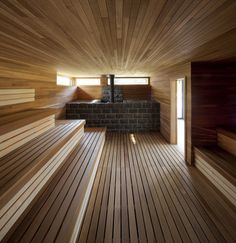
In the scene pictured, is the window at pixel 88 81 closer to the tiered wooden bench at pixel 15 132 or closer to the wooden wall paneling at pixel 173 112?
the wooden wall paneling at pixel 173 112

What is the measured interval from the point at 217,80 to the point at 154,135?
Result: 9.92 ft

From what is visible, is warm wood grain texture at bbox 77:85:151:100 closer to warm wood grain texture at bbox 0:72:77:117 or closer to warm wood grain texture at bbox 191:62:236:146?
warm wood grain texture at bbox 0:72:77:117

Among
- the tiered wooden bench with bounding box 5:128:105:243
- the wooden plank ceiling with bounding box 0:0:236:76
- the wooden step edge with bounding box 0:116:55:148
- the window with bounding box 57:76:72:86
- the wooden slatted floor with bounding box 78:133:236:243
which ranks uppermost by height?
the window with bounding box 57:76:72:86

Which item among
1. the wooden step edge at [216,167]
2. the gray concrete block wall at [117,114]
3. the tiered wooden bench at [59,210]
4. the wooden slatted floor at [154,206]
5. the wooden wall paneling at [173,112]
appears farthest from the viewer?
the gray concrete block wall at [117,114]

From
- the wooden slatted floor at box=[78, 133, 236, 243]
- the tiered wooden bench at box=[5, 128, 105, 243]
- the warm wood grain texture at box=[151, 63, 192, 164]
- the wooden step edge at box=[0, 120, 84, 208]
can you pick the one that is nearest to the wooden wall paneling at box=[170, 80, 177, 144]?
the warm wood grain texture at box=[151, 63, 192, 164]

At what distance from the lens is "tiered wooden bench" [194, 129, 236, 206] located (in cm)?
268

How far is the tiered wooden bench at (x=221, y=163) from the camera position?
2675 millimetres

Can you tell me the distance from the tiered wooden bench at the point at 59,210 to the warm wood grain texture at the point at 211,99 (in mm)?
2168

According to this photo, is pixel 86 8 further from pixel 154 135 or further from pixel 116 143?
pixel 154 135

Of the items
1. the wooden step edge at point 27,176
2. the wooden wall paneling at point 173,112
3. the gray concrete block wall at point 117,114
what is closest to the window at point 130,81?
the gray concrete block wall at point 117,114

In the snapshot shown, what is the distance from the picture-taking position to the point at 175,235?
205cm

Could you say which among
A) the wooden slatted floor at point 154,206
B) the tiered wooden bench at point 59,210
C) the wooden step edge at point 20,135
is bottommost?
the wooden slatted floor at point 154,206

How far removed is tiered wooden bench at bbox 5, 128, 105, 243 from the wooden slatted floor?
1.14 ft

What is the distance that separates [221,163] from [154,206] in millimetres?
1258
